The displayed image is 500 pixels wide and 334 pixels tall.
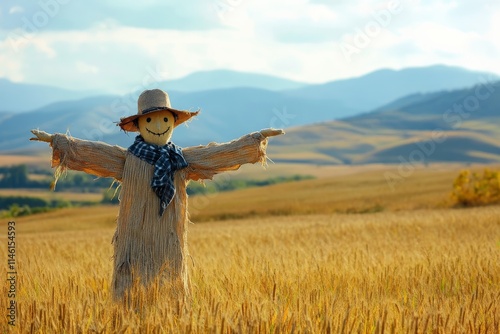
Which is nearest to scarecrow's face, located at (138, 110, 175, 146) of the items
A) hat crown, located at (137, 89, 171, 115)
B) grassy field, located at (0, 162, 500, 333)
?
hat crown, located at (137, 89, 171, 115)

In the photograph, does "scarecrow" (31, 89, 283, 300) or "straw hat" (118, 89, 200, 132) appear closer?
"scarecrow" (31, 89, 283, 300)

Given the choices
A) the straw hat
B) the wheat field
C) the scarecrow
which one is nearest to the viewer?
the wheat field

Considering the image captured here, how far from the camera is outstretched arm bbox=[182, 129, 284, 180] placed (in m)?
6.91

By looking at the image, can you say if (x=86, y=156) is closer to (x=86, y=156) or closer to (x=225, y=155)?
(x=86, y=156)

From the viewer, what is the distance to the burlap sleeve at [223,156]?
22.7 ft

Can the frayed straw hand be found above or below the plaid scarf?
above

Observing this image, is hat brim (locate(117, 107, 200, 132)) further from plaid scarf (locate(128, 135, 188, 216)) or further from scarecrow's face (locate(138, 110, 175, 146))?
plaid scarf (locate(128, 135, 188, 216))

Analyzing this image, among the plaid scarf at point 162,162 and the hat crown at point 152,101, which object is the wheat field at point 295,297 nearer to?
the plaid scarf at point 162,162

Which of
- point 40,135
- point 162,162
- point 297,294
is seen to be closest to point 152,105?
point 162,162

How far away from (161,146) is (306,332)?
122 inches

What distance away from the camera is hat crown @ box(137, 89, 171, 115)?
270 inches

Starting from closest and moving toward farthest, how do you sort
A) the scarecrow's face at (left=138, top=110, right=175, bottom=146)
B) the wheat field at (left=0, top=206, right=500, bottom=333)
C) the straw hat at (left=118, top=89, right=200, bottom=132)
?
the wheat field at (left=0, top=206, right=500, bottom=333) < the straw hat at (left=118, top=89, right=200, bottom=132) < the scarecrow's face at (left=138, top=110, right=175, bottom=146)

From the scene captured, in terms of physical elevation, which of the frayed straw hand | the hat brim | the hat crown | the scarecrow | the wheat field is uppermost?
the hat crown

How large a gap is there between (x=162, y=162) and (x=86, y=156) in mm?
783
